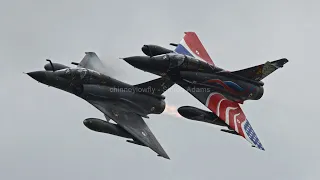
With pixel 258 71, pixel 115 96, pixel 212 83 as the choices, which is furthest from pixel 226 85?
pixel 115 96

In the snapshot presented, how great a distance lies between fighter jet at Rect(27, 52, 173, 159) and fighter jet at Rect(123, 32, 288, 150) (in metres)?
1.57

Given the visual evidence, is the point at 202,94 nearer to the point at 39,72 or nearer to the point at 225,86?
the point at 225,86

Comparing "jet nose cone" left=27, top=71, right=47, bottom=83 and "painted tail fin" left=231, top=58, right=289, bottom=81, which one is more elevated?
"painted tail fin" left=231, top=58, right=289, bottom=81

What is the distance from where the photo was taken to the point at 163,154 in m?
75.2

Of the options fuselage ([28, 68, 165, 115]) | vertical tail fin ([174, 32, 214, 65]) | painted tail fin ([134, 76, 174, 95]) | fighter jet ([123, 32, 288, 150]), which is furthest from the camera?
vertical tail fin ([174, 32, 214, 65])

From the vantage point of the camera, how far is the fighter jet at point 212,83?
81500 millimetres

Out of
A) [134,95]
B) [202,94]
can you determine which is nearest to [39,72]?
[134,95]

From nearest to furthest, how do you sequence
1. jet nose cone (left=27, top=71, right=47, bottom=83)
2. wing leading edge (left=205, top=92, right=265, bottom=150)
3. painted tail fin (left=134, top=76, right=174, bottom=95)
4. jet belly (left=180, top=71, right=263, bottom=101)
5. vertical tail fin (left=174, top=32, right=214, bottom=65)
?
jet nose cone (left=27, top=71, right=47, bottom=83) → painted tail fin (left=134, top=76, right=174, bottom=95) → wing leading edge (left=205, top=92, right=265, bottom=150) → jet belly (left=180, top=71, right=263, bottom=101) → vertical tail fin (left=174, top=32, right=214, bottom=65)

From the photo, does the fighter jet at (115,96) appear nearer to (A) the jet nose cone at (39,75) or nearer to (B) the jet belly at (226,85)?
(A) the jet nose cone at (39,75)

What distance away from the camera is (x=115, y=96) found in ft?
262

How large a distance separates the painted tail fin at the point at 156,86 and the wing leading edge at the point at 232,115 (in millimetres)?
4075

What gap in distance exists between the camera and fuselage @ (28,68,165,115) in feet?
254

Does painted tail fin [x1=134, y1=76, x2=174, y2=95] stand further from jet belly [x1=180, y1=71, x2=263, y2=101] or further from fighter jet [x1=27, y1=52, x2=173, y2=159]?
jet belly [x1=180, y1=71, x2=263, y2=101]

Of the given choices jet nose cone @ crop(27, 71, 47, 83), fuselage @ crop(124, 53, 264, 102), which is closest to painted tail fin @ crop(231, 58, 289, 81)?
fuselage @ crop(124, 53, 264, 102)
